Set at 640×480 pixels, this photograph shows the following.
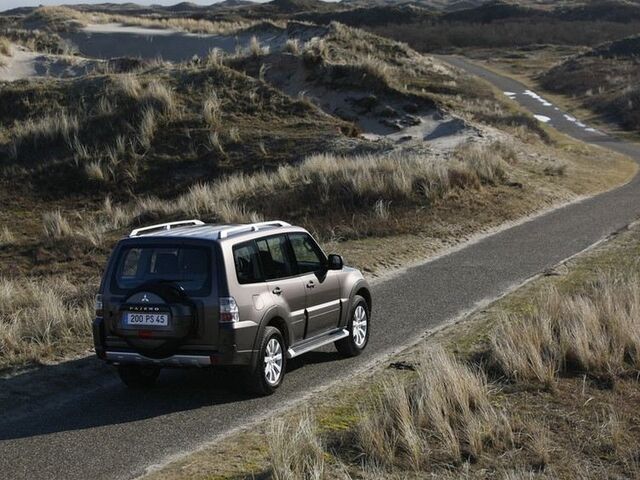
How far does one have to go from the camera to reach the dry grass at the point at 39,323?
1171 cm

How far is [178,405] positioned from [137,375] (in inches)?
34.0

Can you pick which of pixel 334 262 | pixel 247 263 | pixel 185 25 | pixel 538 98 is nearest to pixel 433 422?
pixel 247 263

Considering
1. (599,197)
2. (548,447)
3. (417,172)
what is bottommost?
(599,197)

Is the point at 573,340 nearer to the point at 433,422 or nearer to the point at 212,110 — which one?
the point at 433,422

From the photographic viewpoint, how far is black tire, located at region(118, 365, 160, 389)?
10.5 metres

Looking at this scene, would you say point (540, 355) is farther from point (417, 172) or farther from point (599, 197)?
point (599, 197)

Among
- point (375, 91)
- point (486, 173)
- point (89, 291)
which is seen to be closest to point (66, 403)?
point (89, 291)

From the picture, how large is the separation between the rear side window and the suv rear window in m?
0.32

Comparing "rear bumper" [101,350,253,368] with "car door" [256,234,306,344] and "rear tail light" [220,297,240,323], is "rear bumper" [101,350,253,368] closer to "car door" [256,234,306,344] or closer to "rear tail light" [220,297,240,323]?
"rear tail light" [220,297,240,323]

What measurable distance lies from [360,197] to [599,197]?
8073mm

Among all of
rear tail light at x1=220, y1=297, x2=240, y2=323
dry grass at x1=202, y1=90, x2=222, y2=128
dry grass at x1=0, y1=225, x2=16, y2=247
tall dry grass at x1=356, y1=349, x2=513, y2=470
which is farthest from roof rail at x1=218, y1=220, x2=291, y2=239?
dry grass at x1=202, y1=90, x2=222, y2=128

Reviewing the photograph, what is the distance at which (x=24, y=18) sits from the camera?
6431 cm

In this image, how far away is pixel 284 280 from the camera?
34.9 ft

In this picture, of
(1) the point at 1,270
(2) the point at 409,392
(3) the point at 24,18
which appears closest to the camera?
(2) the point at 409,392
